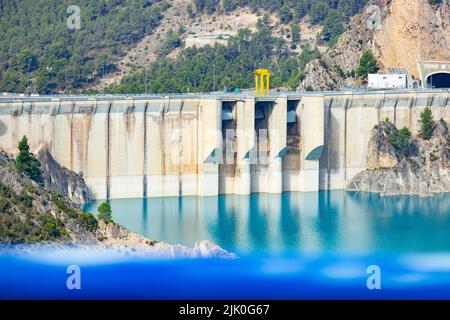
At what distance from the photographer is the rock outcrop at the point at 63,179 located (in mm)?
53812

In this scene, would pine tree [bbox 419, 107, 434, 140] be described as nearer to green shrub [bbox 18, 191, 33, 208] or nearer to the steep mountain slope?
the steep mountain slope

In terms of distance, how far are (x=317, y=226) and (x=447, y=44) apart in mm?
19486

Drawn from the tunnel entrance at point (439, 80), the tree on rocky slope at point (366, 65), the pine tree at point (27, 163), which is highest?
the tree on rocky slope at point (366, 65)

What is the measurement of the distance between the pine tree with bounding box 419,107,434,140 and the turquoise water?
3.63 m

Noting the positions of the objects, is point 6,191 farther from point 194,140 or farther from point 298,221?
point 194,140

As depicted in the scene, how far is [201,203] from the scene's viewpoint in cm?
5644

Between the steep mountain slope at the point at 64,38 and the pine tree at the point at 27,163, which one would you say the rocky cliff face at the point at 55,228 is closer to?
the pine tree at the point at 27,163

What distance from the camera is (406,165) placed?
6031 centimetres

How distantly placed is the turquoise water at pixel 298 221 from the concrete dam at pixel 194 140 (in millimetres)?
812

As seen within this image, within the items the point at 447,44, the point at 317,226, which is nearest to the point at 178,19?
the point at 447,44

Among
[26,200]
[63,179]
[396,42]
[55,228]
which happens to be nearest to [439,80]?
[396,42]

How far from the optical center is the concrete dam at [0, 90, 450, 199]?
55906mm

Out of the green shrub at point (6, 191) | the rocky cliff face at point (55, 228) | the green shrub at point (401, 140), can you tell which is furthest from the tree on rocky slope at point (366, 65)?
the green shrub at point (6, 191)

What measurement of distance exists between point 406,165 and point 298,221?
32.6 feet
